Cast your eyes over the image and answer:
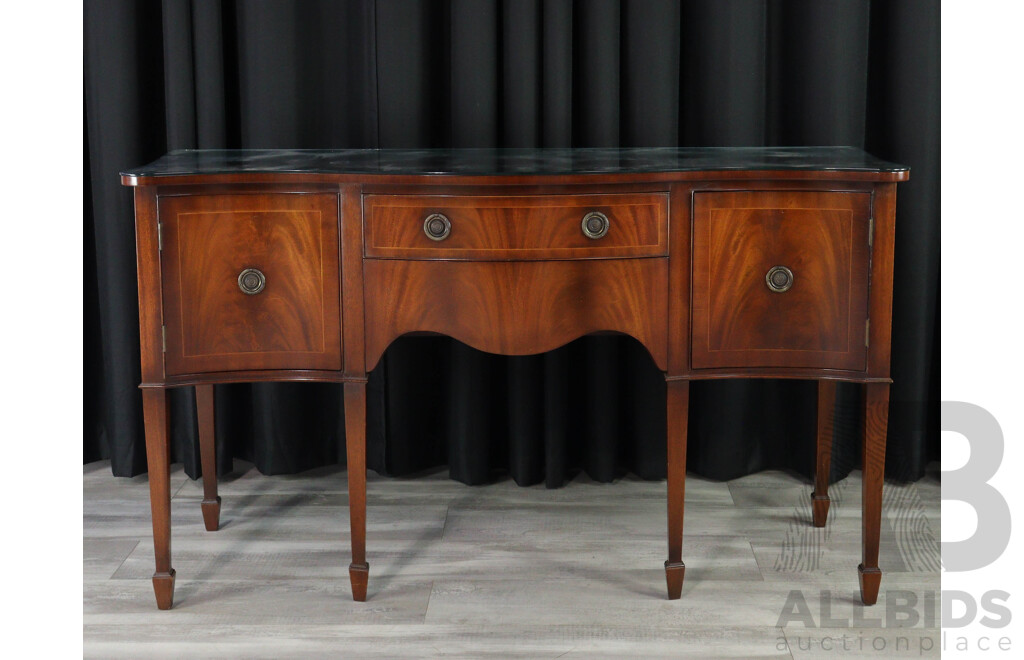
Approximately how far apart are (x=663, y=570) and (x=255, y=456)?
114 cm

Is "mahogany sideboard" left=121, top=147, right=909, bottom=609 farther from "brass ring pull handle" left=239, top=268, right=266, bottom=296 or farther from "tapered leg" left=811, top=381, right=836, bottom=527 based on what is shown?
"tapered leg" left=811, top=381, right=836, bottom=527

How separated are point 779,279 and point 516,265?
49 centimetres

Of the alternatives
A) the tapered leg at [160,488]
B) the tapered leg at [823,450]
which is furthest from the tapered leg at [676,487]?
the tapered leg at [160,488]

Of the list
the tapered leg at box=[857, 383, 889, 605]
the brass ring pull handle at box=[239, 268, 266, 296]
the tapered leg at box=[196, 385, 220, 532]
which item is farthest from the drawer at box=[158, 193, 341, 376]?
the tapered leg at box=[857, 383, 889, 605]

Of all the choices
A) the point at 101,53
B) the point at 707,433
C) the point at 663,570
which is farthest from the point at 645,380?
the point at 101,53

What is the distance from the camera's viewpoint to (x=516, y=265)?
2027mm

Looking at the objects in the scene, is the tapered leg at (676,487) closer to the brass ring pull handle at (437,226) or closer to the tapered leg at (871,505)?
the tapered leg at (871,505)

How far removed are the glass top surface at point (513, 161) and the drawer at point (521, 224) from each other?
0.06 metres

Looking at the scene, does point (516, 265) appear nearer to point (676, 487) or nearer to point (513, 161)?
point (513, 161)

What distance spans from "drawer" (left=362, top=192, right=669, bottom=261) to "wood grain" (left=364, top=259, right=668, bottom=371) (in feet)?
0.08

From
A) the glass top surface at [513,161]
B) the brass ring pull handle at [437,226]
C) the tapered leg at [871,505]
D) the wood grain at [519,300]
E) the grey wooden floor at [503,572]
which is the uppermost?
the glass top surface at [513,161]

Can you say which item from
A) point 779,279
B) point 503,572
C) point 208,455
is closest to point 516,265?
point 779,279

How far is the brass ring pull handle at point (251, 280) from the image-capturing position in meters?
2.04

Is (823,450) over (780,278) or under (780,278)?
under
